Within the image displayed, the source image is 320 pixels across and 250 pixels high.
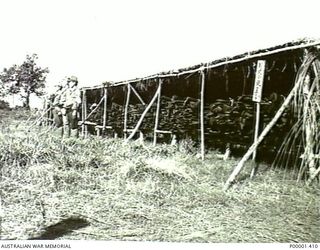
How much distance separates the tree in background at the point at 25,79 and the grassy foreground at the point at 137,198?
383mm

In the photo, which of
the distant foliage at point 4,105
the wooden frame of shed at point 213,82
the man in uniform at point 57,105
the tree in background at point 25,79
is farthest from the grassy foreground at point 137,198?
the man in uniform at point 57,105

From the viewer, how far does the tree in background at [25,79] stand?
3.45 meters

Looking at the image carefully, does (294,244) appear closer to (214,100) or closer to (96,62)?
(96,62)

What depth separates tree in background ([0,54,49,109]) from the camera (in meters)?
3.45

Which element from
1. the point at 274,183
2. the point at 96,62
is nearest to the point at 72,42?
the point at 96,62

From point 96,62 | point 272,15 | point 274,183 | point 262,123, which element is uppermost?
point 272,15

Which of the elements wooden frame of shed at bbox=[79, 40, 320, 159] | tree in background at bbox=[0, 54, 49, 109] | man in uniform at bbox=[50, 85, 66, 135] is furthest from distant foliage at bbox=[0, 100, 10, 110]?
wooden frame of shed at bbox=[79, 40, 320, 159]

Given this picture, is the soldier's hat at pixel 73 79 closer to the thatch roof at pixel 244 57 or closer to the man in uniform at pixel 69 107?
the man in uniform at pixel 69 107

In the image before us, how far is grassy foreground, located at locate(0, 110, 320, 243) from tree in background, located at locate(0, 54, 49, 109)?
0.38m

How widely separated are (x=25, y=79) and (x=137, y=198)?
272 cm

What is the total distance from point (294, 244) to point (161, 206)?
30.9 inches

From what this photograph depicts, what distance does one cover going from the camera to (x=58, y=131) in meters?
4.53

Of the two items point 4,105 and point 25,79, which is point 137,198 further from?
point 25,79

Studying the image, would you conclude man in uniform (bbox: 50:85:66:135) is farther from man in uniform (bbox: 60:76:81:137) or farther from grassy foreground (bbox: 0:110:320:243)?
grassy foreground (bbox: 0:110:320:243)
